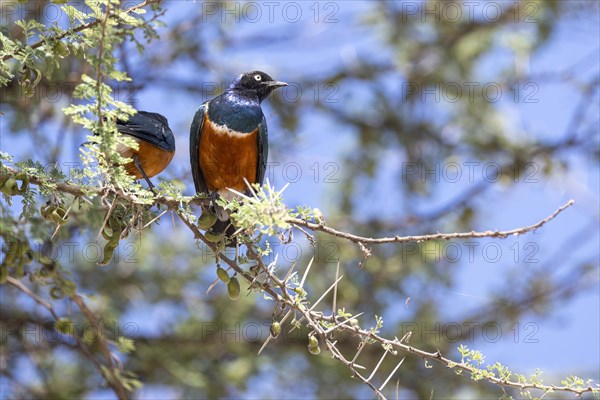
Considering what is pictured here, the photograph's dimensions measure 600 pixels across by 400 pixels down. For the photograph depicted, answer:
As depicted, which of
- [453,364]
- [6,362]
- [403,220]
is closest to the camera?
[453,364]

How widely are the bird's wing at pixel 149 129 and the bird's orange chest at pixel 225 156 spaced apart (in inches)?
8.6

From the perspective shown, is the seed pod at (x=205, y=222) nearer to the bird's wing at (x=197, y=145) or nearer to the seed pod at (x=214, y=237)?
the seed pod at (x=214, y=237)

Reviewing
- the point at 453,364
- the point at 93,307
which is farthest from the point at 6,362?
the point at 453,364

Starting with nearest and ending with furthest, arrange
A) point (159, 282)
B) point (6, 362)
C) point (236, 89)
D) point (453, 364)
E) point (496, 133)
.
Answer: point (453, 364) < point (236, 89) < point (6, 362) < point (159, 282) < point (496, 133)

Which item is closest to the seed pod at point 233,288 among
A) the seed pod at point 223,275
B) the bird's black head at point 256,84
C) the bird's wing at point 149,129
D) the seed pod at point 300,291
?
the seed pod at point 223,275

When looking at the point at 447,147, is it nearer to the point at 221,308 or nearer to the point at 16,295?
the point at 221,308

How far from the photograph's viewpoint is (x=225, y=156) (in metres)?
4.72

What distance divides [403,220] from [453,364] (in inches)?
174

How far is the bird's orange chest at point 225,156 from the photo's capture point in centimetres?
472

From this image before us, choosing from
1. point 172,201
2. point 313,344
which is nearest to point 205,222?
point 172,201

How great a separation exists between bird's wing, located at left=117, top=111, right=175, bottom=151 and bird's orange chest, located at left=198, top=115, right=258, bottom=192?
0.22 m

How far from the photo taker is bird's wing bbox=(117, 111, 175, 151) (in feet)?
15.4

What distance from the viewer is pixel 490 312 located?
7.31 metres

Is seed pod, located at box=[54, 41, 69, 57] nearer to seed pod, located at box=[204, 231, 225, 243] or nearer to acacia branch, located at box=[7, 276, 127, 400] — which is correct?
seed pod, located at box=[204, 231, 225, 243]
